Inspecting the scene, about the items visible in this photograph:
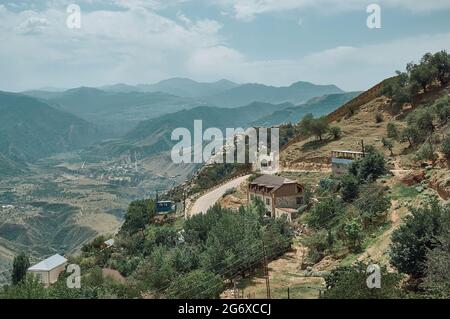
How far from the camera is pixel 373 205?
1234 inches

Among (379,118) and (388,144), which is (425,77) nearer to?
(379,118)

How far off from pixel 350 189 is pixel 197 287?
769 inches

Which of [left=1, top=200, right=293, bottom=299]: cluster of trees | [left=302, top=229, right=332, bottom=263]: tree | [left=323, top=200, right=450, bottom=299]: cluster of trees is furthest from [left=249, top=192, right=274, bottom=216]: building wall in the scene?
[left=323, top=200, right=450, bottom=299]: cluster of trees

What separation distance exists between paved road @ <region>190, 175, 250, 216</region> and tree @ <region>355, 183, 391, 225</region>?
79.9 ft

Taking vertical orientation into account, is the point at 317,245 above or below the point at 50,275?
above

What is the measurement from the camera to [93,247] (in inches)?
2549

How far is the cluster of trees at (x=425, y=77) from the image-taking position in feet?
206

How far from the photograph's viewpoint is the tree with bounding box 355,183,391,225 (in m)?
30.9

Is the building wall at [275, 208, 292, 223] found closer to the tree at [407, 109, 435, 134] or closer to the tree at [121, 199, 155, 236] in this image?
the tree at [407, 109, 435, 134]

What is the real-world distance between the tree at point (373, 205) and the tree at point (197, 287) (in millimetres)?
11323

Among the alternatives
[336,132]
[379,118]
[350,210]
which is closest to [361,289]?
[350,210]

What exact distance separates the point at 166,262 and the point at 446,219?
1645 cm
